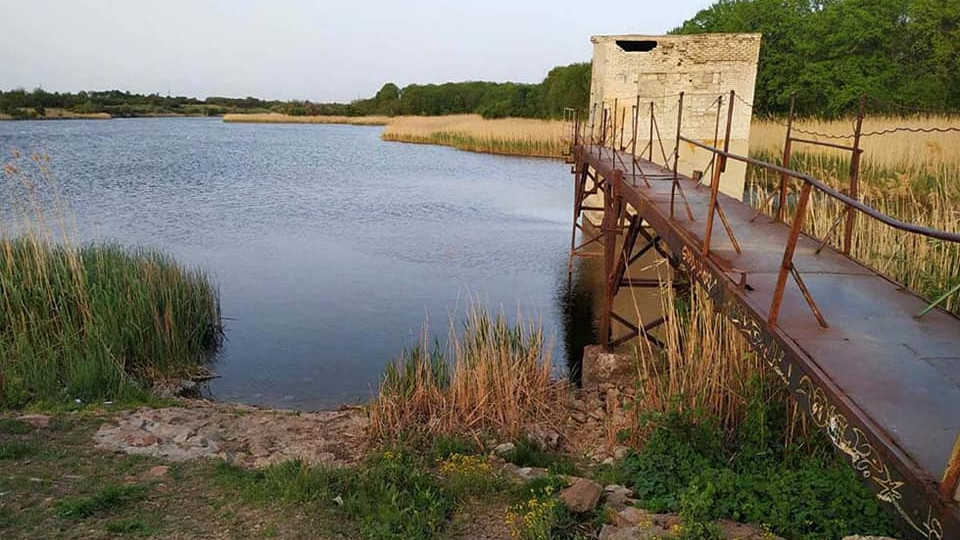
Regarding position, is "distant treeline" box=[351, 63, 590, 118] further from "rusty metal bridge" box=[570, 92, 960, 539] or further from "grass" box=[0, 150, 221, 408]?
"rusty metal bridge" box=[570, 92, 960, 539]

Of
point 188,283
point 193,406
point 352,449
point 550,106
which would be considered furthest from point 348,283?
point 550,106

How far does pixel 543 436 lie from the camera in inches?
247

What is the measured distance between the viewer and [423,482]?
4.78 meters

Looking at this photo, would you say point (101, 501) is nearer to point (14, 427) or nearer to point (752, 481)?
point (14, 427)

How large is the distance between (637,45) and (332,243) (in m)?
8.71

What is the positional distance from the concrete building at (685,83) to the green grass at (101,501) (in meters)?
13.6

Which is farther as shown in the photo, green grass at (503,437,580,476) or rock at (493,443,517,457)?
rock at (493,443,517,457)

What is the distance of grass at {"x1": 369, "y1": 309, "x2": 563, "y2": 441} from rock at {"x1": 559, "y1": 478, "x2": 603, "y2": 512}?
5.11 ft

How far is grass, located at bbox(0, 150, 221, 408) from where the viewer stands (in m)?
7.07

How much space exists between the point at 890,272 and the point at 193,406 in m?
7.71

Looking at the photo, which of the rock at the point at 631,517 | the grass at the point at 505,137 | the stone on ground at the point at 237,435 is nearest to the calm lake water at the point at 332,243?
the stone on ground at the point at 237,435

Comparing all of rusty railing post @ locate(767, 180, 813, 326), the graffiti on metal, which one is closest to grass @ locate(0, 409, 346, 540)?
the graffiti on metal

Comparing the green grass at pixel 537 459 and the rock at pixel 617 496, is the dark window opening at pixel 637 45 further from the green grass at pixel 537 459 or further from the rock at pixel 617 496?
the rock at pixel 617 496

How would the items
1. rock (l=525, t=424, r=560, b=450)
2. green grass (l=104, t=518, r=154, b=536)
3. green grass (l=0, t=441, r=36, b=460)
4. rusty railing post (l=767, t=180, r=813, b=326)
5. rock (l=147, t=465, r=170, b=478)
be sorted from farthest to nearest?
rock (l=525, t=424, r=560, b=450)
green grass (l=0, t=441, r=36, b=460)
rock (l=147, t=465, r=170, b=478)
green grass (l=104, t=518, r=154, b=536)
rusty railing post (l=767, t=180, r=813, b=326)
